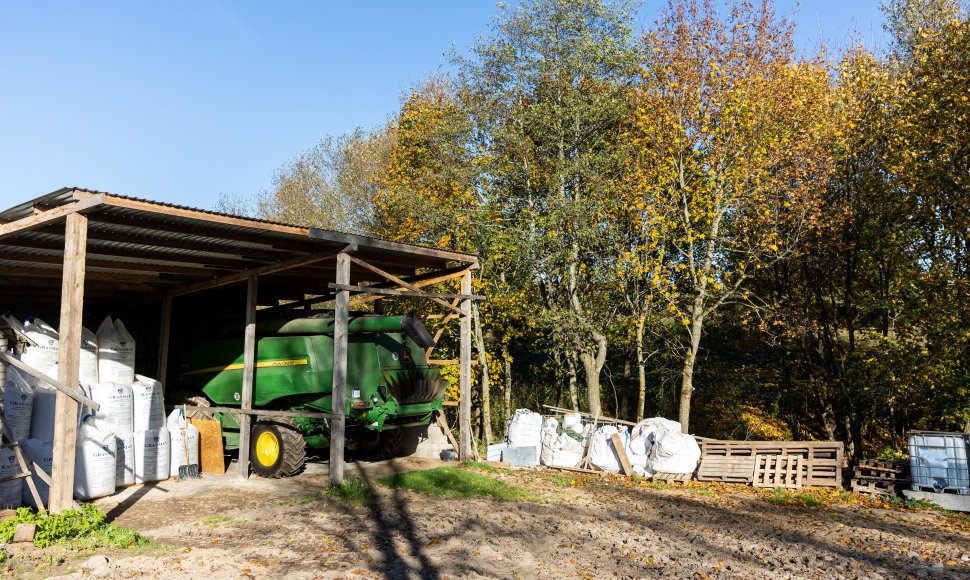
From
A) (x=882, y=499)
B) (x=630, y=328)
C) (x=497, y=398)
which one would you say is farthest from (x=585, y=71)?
(x=882, y=499)

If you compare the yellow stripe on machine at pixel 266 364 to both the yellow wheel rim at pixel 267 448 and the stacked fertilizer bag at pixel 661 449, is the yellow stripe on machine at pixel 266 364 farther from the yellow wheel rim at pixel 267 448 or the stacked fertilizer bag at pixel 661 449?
the stacked fertilizer bag at pixel 661 449

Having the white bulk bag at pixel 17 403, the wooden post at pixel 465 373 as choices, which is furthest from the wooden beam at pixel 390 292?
the white bulk bag at pixel 17 403

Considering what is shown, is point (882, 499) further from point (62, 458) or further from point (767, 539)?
point (62, 458)

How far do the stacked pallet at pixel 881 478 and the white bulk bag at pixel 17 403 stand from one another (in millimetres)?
11288

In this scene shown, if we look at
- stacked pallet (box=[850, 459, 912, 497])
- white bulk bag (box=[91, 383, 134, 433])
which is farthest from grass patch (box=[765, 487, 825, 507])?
white bulk bag (box=[91, 383, 134, 433])

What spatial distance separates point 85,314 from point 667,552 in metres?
11.1

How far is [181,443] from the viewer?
1013 centimetres

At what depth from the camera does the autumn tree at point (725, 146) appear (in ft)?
43.9

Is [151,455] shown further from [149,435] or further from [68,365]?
[68,365]

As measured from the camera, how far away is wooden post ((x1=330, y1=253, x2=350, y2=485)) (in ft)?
31.0

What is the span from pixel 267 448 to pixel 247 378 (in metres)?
1.13

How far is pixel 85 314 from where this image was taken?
12617mm

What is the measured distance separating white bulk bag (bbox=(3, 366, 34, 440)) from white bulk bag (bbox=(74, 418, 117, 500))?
611mm

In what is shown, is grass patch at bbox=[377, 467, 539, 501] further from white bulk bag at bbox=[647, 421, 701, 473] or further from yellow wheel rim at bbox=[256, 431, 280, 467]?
white bulk bag at bbox=[647, 421, 701, 473]
